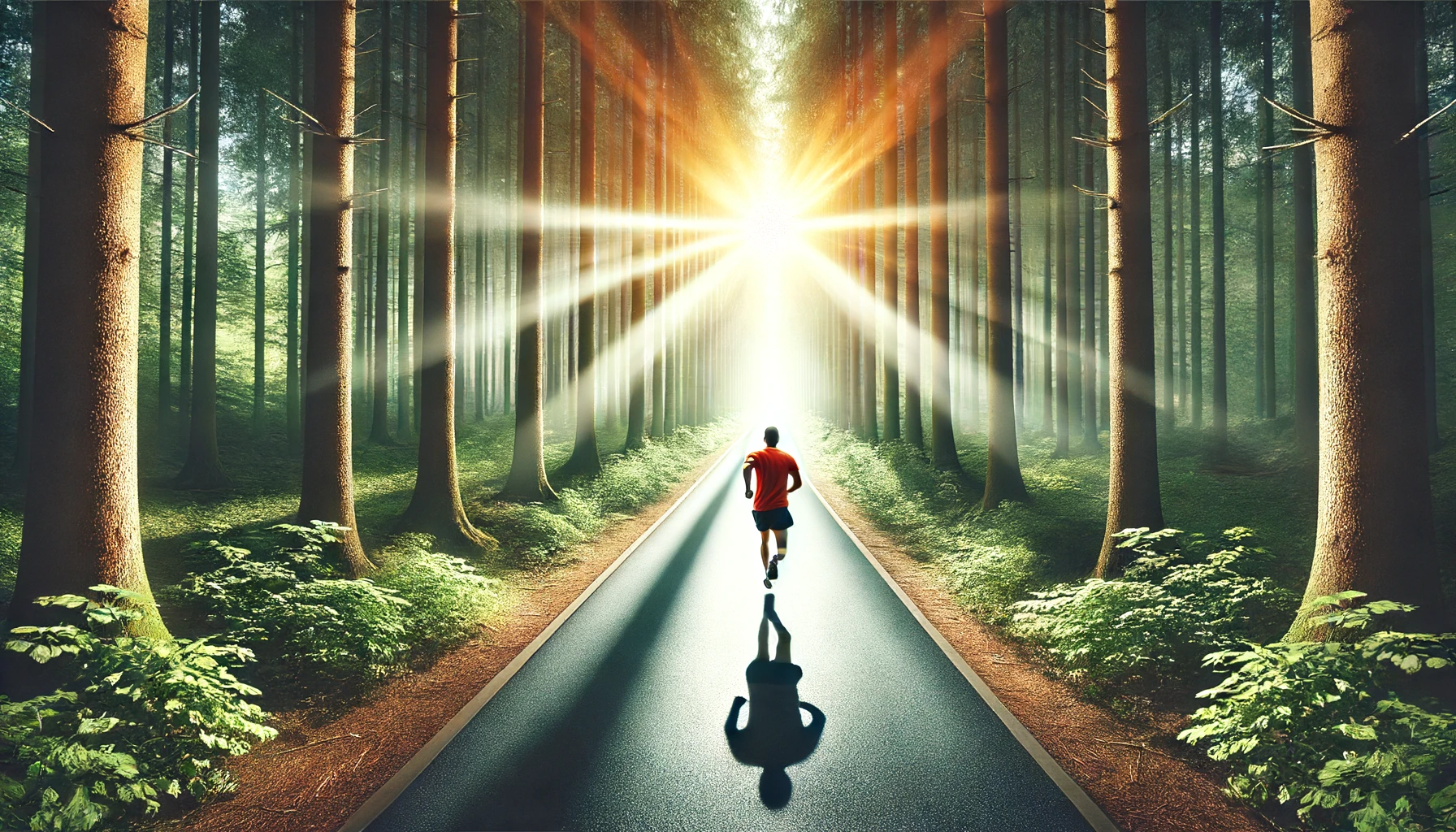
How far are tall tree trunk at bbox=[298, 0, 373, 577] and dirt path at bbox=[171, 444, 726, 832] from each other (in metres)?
2.63

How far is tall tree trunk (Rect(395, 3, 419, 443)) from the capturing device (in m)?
20.7

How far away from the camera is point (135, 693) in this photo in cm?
397

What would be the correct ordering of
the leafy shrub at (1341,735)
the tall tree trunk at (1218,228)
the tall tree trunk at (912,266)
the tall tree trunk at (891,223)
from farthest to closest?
the tall tree trunk at (891,223) < the tall tree trunk at (912,266) < the tall tree trunk at (1218,228) < the leafy shrub at (1341,735)

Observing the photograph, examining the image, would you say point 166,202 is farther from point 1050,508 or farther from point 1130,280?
point 1050,508

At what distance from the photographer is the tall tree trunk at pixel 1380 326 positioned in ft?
16.2

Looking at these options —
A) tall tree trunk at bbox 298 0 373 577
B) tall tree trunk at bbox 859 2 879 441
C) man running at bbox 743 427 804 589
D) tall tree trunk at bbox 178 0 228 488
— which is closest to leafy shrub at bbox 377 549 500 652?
tall tree trunk at bbox 298 0 373 577

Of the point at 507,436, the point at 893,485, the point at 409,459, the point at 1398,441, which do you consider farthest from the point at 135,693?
the point at 507,436

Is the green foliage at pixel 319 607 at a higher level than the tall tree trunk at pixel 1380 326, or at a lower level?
lower

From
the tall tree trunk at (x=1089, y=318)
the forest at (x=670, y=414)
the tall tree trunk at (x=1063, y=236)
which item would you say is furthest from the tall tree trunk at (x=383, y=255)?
the tall tree trunk at (x=1089, y=318)

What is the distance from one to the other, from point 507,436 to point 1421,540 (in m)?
29.2

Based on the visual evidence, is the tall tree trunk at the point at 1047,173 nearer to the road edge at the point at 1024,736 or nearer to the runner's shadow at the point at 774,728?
the road edge at the point at 1024,736

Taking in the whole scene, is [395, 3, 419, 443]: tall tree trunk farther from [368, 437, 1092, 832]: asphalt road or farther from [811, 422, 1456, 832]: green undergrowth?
[811, 422, 1456, 832]: green undergrowth

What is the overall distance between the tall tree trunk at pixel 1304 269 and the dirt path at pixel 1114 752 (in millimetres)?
13083

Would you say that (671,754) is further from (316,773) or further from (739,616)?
(739,616)
